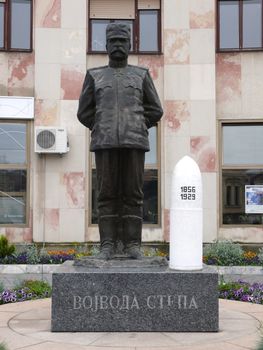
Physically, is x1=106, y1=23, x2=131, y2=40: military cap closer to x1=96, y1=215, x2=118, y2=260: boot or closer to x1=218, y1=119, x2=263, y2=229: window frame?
x1=96, y1=215, x2=118, y2=260: boot

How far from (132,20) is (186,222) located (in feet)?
38.1

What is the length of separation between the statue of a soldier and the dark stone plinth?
0.67 metres

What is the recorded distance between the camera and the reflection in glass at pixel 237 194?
53.0 ft

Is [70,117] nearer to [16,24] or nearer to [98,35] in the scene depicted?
[98,35]

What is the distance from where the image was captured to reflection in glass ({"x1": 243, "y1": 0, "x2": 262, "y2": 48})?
53.9ft

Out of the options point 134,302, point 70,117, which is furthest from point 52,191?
point 134,302

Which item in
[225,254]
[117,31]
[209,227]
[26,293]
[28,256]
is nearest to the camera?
[117,31]

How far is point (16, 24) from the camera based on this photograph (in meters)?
16.4

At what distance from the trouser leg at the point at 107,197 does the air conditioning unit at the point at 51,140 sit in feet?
28.8

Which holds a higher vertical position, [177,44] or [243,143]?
[177,44]

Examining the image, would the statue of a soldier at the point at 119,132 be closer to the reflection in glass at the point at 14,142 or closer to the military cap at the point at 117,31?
the military cap at the point at 117,31

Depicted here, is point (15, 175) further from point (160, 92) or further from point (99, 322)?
point (99, 322)

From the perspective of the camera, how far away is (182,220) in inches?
236

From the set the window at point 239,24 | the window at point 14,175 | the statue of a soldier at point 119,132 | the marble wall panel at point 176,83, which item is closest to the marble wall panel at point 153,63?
the marble wall panel at point 176,83
